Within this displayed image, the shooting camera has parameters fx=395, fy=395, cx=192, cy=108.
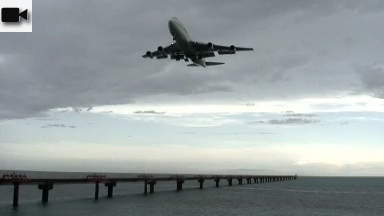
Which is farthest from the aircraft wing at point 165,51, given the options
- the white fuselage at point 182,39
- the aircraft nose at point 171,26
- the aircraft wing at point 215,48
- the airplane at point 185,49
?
the aircraft nose at point 171,26

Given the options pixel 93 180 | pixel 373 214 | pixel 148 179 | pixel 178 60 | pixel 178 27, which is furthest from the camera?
pixel 148 179

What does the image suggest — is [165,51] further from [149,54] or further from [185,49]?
[185,49]

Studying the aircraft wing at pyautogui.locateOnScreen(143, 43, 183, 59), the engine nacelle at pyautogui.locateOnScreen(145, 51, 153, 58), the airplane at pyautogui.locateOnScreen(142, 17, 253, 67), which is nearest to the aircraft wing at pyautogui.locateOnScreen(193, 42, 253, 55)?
the airplane at pyautogui.locateOnScreen(142, 17, 253, 67)

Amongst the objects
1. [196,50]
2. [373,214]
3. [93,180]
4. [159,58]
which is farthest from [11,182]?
[373,214]

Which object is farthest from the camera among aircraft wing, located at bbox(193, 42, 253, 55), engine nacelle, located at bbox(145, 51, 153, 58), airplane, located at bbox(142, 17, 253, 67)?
engine nacelle, located at bbox(145, 51, 153, 58)

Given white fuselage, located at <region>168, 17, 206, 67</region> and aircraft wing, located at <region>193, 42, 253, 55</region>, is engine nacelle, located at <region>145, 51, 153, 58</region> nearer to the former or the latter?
white fuselage, located at <region>168, 17, 206, 67</region>

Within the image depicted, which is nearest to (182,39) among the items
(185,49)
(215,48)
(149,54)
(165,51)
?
(185,49)

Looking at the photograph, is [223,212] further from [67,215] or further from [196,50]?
[196,50]
